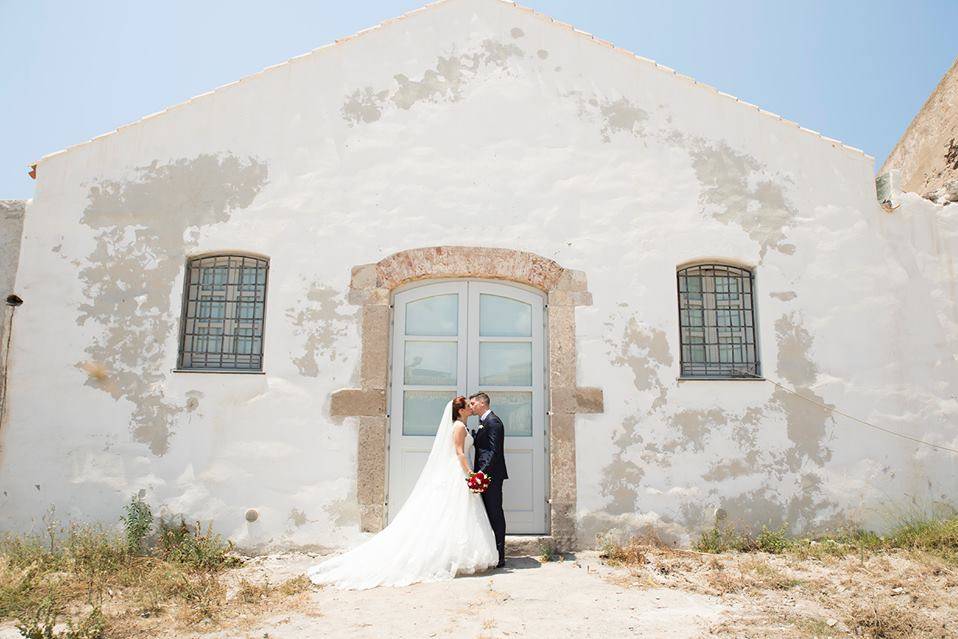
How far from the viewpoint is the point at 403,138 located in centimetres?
704

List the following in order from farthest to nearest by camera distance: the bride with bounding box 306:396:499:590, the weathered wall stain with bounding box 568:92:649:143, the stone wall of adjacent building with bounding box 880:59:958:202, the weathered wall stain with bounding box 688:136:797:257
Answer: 1. the stone wall of adjacent building with bounding box 880:59:958:202
2. the weathered wall stain with bounding box 568:92:649:143
3. the weathered wall stain with bounding box 688:136:797:257
4. the bride with bounding box 306:396:499:590

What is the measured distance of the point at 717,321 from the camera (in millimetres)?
7027

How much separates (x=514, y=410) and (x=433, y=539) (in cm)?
163

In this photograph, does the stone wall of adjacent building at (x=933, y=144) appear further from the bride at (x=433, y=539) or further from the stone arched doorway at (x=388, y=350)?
the bride at (x=433, y=539)

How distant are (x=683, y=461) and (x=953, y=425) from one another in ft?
9.28

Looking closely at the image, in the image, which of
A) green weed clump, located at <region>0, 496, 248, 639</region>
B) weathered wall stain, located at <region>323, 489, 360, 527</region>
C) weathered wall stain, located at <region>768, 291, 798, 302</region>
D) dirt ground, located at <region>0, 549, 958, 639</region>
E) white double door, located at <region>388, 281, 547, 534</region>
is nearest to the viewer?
dirt ground, located at <region>0, 549, 958, 639</region>

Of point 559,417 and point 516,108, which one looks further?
point 516,108

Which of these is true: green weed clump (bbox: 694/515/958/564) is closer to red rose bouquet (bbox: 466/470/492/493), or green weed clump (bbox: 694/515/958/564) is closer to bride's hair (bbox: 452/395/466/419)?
red rose bouquet (bbox: 466/470/492/493)

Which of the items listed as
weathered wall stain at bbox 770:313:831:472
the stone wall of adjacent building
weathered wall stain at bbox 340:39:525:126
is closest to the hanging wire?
weathered wall stain at bbox 770:313:831:472

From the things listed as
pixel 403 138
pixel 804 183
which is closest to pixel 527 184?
pixel 403 138

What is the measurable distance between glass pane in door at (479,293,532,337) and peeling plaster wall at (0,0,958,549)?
58cm

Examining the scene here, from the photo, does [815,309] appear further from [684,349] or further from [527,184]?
[527,184]

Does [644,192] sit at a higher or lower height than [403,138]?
lower

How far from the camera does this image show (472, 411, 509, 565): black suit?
19.4ft
